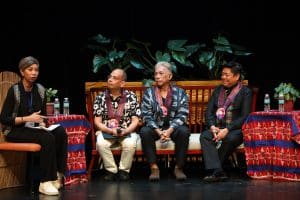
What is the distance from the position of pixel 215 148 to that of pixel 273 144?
55 cm

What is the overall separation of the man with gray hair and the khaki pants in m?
0.12

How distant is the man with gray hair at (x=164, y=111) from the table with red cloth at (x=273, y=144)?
641 mm

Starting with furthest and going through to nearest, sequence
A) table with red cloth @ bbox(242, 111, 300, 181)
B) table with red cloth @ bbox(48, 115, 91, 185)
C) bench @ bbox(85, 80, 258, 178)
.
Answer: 1. bench @ bbox(85, 80, 258, 178)
2. table with red cloth @ bbox(48, 115, 91, 185)
3. table with red cloth @ bbox(242, 111, 300, 181)

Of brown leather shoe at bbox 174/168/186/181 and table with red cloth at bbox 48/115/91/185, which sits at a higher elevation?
table with red cloth at bbox 48/115/91/185

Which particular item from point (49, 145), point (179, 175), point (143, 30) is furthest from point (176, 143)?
point (143, 30)

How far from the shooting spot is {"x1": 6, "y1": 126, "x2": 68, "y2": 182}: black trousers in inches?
218

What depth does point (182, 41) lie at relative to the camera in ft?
24.5

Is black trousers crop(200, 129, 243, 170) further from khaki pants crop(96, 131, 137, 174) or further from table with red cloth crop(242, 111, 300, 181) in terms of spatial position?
khaki pants crop(96, 131, 137, 174)

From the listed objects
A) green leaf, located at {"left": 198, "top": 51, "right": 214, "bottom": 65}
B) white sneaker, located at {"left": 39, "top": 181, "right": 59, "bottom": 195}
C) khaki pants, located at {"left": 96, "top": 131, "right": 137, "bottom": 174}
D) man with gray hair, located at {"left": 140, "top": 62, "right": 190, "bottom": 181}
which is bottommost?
white sneaker, located at {"left": 39, "top": 181, "right": 59, "bottom": 195}

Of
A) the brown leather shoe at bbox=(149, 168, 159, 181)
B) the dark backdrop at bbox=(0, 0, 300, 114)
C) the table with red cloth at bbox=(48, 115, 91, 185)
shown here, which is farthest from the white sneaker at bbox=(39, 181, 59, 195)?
the dark backdrop at bbox=(0, 0, 300, 114)

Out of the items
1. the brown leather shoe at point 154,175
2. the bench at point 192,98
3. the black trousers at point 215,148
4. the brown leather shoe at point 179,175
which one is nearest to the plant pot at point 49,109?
the bench at point 192,98

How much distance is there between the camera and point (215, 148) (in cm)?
619

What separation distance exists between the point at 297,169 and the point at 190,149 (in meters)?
1.04

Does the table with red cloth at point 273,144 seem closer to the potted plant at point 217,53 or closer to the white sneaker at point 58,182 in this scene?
the potted plant at point 217,53
